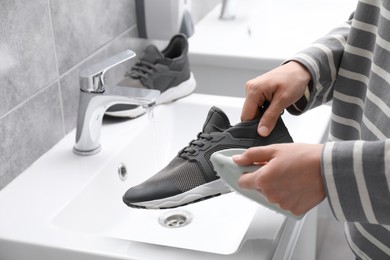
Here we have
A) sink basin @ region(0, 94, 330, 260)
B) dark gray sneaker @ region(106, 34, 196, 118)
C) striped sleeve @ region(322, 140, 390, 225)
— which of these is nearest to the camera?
striped sleeve @ region(322, 140, 390, 225)

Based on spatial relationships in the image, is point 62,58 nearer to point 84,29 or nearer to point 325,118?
point 84,29

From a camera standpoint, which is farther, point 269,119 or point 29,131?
point 29,131

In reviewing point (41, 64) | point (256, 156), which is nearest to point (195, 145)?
point (256, 156)

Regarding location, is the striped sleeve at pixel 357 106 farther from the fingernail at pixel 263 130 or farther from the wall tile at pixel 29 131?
the wall tile at pixel 29 131

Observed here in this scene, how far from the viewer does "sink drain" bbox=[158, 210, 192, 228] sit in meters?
0.99

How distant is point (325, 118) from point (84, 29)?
1.51 feet

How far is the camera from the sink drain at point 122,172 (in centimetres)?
104

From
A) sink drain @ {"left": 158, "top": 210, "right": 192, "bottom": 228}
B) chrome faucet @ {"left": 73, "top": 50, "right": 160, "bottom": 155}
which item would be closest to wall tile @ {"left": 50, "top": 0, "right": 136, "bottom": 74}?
chrome faucet @ {"left": 73, "top": 50, "right": 160, "bottom": 155}

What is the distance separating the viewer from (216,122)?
87 cm

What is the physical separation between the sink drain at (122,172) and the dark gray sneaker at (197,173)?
207mm

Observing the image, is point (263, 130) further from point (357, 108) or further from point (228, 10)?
point (228, 10)

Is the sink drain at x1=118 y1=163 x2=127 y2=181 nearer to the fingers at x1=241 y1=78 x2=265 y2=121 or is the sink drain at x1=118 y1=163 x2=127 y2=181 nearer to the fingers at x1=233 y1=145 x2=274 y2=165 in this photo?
the fingers at x1=241 y1=78 x2=265 y2=121

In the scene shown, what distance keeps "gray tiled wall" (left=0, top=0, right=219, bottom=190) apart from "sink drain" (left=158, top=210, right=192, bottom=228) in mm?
230

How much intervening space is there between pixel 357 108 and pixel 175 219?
340mm
